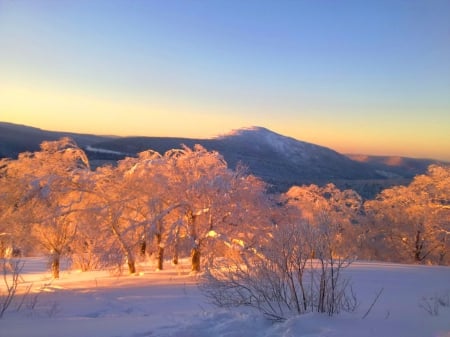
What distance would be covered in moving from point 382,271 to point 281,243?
1258cm

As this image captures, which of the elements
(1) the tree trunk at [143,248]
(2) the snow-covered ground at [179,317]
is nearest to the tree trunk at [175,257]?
(1) the tree trunk at [143,248]

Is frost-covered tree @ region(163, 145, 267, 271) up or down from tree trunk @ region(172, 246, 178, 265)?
up

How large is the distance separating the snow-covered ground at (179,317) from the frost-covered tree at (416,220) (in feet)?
50.1

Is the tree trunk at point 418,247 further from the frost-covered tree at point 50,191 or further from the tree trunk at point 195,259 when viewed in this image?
the frost-covered tree at point 50,191

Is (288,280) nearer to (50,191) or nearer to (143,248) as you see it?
(50,191)

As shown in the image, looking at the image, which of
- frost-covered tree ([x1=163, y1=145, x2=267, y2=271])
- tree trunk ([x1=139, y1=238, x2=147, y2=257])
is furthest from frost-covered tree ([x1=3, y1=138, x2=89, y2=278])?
→ frost-covered tree ([x1=163, y1=145, x2=267, y2=271])

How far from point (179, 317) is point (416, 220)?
27.3m

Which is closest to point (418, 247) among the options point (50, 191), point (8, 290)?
point (50, 191)

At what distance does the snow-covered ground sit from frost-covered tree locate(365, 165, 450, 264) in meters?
15.3

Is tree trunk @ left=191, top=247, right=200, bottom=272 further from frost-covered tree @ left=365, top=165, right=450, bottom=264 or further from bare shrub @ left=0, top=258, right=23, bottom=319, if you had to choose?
frost-covered tree @ left=365, top=165, right=450, bottom=264

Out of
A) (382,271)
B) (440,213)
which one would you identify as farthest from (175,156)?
(440,213)

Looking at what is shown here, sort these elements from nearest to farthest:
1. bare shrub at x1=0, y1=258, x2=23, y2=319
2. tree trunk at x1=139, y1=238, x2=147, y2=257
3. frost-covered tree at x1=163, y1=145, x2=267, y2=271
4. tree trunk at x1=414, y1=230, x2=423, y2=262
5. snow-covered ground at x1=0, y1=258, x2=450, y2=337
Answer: snow-covered ground at x1=0, y1=258, x2=450, y2=337 < bare shrub at x1=0, y1=258, x2=23, y2=319 < frost-covered tree at x1=163, y1=145, x2=267, y2=271 < tree trunk at x1=139, y1=238, x2=147, y2=257 < tree trunk at x1=414, y1=230, x2=423, y2=262

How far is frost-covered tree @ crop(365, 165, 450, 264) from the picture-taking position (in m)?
28.7

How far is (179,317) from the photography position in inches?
313
